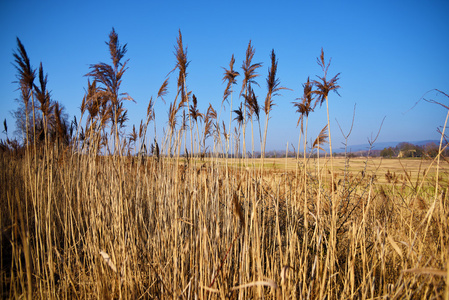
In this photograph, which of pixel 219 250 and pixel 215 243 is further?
pixel 219 250

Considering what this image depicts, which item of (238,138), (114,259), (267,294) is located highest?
(238,138)

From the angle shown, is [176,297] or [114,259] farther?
[114,259]

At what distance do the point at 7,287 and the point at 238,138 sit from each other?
9.48 ft

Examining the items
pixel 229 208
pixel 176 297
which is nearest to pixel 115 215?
pixel 176 297

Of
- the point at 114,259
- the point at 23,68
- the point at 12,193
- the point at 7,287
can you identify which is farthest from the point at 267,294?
the point at 12,193

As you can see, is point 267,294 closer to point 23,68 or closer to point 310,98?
point 310,98

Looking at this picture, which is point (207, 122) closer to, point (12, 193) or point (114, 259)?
point (114, 259)

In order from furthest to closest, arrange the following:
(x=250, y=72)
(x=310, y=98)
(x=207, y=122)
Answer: (x=207, y=122) → (x=310, y=98) → (x=250, y=72)

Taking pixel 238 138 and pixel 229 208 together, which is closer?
pixel 229 208

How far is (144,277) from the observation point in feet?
7.13

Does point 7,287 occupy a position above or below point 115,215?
below

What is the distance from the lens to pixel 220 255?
1904 millimetres

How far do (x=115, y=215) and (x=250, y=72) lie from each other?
5.70 feet

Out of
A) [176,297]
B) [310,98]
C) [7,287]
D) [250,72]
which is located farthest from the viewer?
[7,287]
